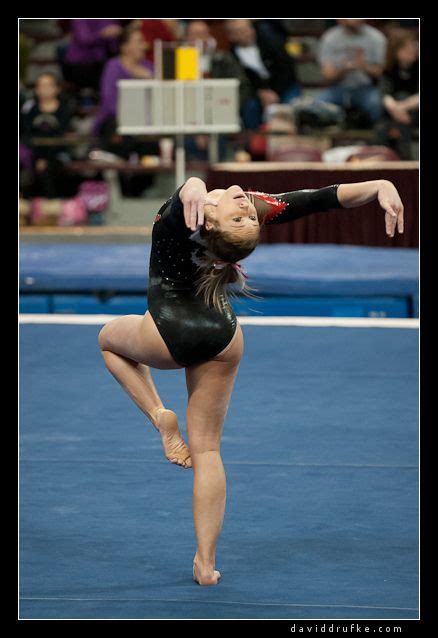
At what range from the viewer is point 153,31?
9.85 meters

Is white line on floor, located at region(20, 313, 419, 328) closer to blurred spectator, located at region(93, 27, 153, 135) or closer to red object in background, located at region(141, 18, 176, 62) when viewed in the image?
blurred spectator, located at region(93, 27, 153, 135)

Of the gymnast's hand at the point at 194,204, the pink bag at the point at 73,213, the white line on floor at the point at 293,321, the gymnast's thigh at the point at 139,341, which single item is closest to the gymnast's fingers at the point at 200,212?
the gymnast's hand at the point at 194,204

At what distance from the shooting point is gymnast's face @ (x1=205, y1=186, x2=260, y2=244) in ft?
9.54

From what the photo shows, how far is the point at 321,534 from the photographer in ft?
11.4

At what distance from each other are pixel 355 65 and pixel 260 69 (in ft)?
2.79

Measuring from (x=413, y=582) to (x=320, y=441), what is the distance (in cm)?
140

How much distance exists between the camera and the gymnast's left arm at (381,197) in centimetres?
289

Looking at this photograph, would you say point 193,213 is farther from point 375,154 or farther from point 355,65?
point 355,65

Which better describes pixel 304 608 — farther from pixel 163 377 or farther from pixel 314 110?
pixel 314 110

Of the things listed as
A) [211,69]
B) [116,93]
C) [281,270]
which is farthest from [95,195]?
[281,270]

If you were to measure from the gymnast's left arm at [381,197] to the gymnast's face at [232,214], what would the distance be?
0.89 feet

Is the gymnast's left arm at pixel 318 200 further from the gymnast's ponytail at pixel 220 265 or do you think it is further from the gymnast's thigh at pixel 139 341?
the gymnast's thigh at pixel 139 341

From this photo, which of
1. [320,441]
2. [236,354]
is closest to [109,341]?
[236,354]

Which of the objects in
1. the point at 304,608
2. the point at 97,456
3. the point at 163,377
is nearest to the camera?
the point at 304,608
